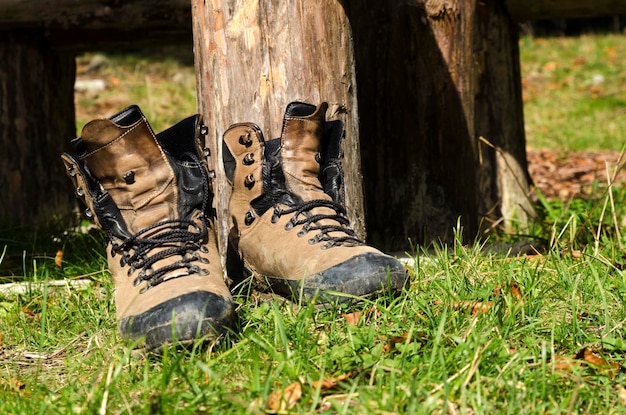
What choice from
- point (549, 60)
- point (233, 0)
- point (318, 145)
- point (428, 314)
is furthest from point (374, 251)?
point (549, 60)

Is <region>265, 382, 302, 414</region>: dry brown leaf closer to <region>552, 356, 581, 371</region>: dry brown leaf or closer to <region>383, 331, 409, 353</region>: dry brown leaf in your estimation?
<region>383, 331, 409, 353</region>: dry brown leaf

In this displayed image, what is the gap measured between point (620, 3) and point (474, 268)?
7.74 feet

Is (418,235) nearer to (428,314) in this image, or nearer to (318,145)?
(318,145)

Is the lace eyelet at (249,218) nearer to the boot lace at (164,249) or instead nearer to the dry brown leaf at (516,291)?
the boot lace at (164,249)

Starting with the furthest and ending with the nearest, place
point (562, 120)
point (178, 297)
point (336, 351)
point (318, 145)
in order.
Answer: point (562, 120) < point (318, 145) < point (178, 297) < point (336, 351)

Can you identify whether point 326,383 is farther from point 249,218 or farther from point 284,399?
point 249,218

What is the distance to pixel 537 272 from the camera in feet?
8.86

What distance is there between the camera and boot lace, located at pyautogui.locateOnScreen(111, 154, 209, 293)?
2.33m

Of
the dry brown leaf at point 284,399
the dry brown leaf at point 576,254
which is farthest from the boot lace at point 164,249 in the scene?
the dry brown leaf at point 576,254

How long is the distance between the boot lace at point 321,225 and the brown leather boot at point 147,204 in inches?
10.5

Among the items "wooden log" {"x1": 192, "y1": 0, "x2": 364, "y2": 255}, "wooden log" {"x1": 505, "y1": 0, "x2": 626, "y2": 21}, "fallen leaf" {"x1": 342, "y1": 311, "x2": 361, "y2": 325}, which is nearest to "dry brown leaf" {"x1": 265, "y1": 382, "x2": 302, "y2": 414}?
"fallen leaf" {"x1": 342, "y1": 311, "x2": 361, "y2": 325}

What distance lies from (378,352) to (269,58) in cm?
116

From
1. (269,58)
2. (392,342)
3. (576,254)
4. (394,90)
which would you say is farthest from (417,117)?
(392,342)

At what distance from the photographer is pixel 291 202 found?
2.59 metres
